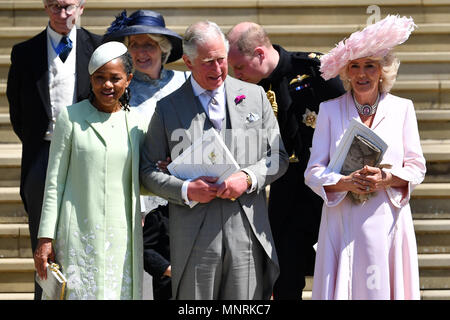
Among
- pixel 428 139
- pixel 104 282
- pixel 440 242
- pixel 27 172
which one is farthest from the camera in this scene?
pixel 428 139

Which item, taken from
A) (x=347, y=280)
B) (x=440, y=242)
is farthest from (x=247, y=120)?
(x=440, y=242)

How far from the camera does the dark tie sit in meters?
6.55

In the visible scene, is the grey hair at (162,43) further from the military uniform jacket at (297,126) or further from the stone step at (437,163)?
the stone step at (437,163)

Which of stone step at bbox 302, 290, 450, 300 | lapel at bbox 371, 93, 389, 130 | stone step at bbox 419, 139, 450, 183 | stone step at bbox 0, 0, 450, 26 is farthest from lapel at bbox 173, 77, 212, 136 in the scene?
stone step at bbox 0, 0, 450, 26

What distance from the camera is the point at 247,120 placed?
5648 mm

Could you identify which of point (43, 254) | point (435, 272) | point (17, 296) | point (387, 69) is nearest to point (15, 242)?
point (17, 296)

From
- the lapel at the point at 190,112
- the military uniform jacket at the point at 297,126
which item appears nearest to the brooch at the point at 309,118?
the military uniform jacket at the point at 297,126

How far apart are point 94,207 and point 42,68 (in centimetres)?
142

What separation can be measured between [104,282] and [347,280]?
1.33 metres

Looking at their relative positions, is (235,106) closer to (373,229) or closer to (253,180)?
(253,180)

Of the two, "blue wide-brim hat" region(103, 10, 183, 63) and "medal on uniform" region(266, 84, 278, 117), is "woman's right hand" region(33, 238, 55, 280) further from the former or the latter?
"medal on uniform" region(266, 84, 278, 117)

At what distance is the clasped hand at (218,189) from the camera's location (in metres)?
5.39
